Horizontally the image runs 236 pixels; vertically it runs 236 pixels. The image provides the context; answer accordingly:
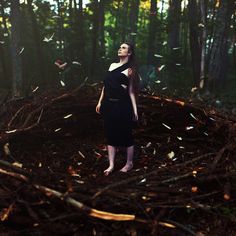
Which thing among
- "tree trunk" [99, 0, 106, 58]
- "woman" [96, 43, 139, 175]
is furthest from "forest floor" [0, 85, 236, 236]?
"tree trunk" [99, 0, 106, 58]

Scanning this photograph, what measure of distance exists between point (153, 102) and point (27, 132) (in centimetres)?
217

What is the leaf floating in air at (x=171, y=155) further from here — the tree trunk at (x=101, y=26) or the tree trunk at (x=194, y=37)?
the tree trunk at (x=101, y=26)

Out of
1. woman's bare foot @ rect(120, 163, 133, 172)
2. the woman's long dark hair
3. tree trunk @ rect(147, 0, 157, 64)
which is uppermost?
the woman's long dark hair

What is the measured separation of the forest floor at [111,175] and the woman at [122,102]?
16.2 inches

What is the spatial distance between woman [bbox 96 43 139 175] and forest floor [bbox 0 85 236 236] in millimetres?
411

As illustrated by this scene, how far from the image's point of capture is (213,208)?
3910 millimetres

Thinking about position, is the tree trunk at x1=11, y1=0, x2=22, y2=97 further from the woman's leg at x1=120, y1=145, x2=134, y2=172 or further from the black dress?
the woman's leg at x1=120, y1=145, x2=134, y2=172

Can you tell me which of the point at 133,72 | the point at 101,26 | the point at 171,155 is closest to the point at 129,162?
the point at 171,155

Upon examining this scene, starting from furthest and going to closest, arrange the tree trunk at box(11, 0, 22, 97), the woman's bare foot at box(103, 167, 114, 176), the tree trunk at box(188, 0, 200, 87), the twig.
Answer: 1. the tree trunk at box(11, 0, 22, 97)
2. the tree trunk at box(188, 0, 200, 87)
3. the woman's bare foot at box(103, 167, 114, 176)
4. the twig

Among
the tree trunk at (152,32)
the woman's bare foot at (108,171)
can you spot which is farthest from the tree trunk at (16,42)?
the woman's bare foot at (108,171)

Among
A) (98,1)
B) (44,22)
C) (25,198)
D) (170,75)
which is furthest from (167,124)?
(44,22)

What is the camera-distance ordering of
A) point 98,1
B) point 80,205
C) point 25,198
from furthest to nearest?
point 98,1 < point 25,198 < point 80,205

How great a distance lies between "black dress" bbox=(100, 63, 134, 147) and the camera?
5.77m

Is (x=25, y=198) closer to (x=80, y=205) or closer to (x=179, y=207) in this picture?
(x=80, y=205)
